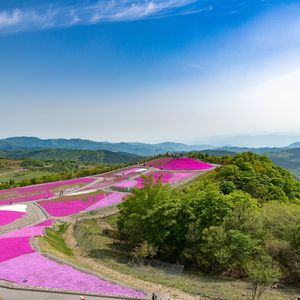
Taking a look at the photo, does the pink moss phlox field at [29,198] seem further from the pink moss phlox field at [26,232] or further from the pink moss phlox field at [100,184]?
the pink moss phlox field at [26,232]

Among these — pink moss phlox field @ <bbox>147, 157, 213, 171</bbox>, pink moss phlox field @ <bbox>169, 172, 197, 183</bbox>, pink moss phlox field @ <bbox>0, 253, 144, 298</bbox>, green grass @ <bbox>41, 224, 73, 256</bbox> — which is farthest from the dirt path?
pink moss phlox field @ <bbox>147, 157, 213, 171</bbox>

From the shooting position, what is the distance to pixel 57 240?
43.6m

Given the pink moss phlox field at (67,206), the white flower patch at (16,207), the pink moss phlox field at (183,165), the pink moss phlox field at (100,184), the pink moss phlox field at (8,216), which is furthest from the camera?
the pink moss phlox field at (183,165)

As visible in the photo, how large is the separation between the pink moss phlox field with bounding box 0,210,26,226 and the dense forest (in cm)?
1660

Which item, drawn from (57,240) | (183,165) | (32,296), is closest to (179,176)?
(183,165)

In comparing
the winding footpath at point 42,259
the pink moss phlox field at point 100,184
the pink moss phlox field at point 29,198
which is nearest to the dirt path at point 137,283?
the winding footpath at point 42,259

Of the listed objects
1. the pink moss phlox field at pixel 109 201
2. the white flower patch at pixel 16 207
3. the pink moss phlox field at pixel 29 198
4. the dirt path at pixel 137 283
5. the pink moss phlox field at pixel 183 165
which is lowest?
the dirt path at pixel 137 283

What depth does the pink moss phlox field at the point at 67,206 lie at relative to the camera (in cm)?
6056

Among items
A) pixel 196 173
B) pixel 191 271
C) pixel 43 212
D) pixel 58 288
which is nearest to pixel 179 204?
pixel 191 271

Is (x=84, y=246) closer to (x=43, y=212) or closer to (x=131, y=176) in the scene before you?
(x=43, y=212)

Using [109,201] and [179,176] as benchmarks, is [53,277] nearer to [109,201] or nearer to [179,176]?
[109,201]

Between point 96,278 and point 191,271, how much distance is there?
43.2 ft

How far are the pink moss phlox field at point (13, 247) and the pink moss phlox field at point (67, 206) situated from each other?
19.1 m

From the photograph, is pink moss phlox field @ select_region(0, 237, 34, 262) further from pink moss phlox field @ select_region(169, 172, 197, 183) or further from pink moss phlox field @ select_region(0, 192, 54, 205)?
pink moss phlox field @ select_region(169, 172, 197, 183)
